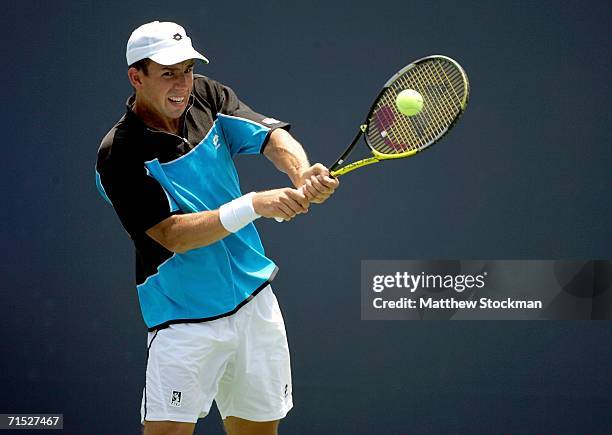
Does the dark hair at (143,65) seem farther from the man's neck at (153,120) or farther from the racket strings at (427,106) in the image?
the racket strings at (427,106)

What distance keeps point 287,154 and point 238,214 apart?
0.39m

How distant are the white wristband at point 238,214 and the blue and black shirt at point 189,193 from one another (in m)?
0.21

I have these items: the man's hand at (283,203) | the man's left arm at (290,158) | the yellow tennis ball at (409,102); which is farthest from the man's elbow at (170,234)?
the yellow tennis ball at (409,102)

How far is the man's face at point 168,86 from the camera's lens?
3.40 metres

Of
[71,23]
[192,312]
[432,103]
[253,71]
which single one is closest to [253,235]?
[192,312]

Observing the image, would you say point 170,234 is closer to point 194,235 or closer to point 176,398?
point 194,235

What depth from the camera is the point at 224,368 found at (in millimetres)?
3607

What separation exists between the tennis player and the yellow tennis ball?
325 millimetres

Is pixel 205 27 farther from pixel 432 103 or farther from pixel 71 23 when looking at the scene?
pixel 432 103

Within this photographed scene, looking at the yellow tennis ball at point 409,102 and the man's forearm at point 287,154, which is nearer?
the yellow tennis ball at point 409,102

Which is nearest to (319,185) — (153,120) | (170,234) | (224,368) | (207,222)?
(207,222)

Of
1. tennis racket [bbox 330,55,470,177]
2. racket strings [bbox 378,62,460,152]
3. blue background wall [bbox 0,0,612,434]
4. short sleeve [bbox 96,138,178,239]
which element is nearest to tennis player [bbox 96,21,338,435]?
short sleeve [bbox 96,138,178,239]

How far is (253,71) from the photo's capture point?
4977 mm

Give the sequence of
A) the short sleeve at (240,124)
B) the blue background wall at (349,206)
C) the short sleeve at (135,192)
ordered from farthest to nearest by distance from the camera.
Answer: the blue background wall at (349,206)
the short sleeve at (240,124)
the short sleeve at (135,192)
